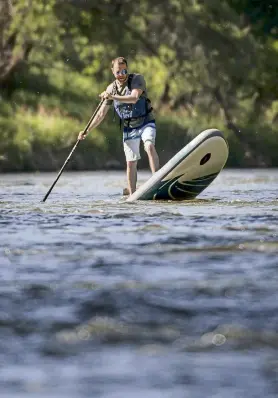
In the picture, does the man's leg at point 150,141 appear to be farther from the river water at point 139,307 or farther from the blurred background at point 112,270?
the river water at point 139,307

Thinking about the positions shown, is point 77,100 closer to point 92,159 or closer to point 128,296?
point 92,159

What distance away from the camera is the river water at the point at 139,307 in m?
5.22

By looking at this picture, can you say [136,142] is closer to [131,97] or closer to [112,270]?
[131,97]

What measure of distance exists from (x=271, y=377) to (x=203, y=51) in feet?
107

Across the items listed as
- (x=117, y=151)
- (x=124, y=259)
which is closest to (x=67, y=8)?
(x=117, y=151)

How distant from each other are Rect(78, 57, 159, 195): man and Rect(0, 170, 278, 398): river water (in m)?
3.02

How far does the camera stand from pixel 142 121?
1647 centimetres

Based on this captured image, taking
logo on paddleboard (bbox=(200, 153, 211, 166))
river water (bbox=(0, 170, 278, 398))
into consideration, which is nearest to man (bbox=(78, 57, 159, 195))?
logo on paddleboard (bbox=(200, 153, 211, 166))

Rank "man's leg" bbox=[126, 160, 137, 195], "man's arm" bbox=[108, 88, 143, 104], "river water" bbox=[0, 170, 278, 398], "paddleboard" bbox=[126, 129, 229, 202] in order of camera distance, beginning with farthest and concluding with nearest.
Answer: "man's leg" bbox=[126, 160, 137, 195] → "paddleboard" bbox=[126, 129, 229, 202] → "man's arm" bbox=[108, 88, 143, 104] → "river water" bbox=[0, 170, 278, 398]

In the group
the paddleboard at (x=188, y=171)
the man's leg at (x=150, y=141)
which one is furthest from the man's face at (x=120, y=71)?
the paddleboard at (x=188, y=171)

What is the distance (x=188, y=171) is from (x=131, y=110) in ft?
3.21

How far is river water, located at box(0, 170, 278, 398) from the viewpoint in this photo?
522cm

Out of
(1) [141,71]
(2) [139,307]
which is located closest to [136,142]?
(2) [139,307]

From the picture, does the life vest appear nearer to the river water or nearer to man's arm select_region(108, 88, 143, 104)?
man's arm select_region(108, 88, 143, 104)
